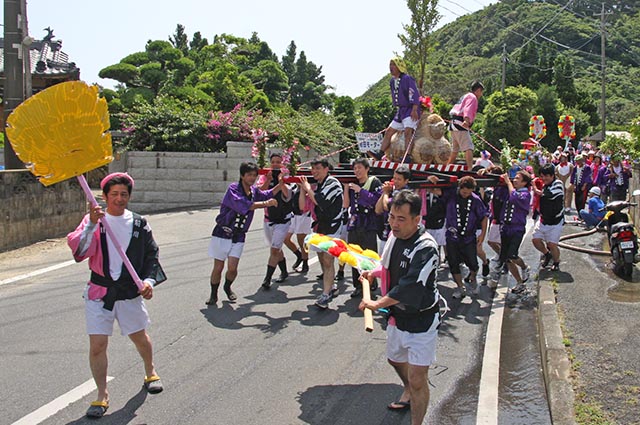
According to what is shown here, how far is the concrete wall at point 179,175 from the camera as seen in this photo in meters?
18.7

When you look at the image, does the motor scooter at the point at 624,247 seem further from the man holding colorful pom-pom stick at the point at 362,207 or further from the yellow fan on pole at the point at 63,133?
the yellow fan on pole at the point at 63,133

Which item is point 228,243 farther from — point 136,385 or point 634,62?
point 634,62

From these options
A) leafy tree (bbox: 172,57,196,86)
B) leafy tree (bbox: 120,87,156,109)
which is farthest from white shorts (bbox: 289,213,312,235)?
leafy tree (bbox: 172,57,196,86)

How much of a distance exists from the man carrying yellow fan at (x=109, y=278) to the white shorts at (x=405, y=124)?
5788 mm

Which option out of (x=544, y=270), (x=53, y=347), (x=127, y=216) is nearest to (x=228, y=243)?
(x=53, y=347)

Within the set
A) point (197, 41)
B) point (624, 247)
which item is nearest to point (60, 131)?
point (624, 247)

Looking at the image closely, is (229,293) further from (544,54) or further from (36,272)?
(544,54)

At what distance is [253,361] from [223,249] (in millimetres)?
2209

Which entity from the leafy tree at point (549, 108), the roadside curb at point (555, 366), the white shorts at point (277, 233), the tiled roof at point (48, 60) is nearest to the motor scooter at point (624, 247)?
the roadside curb at point (555, 366)

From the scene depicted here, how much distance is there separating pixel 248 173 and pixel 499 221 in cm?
396

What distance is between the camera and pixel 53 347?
646 centimetres

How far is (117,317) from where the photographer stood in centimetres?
507

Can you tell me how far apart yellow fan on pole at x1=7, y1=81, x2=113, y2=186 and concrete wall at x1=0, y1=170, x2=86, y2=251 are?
26.6 feet

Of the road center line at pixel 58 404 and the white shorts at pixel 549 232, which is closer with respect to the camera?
the road center line at pixel 58 404
